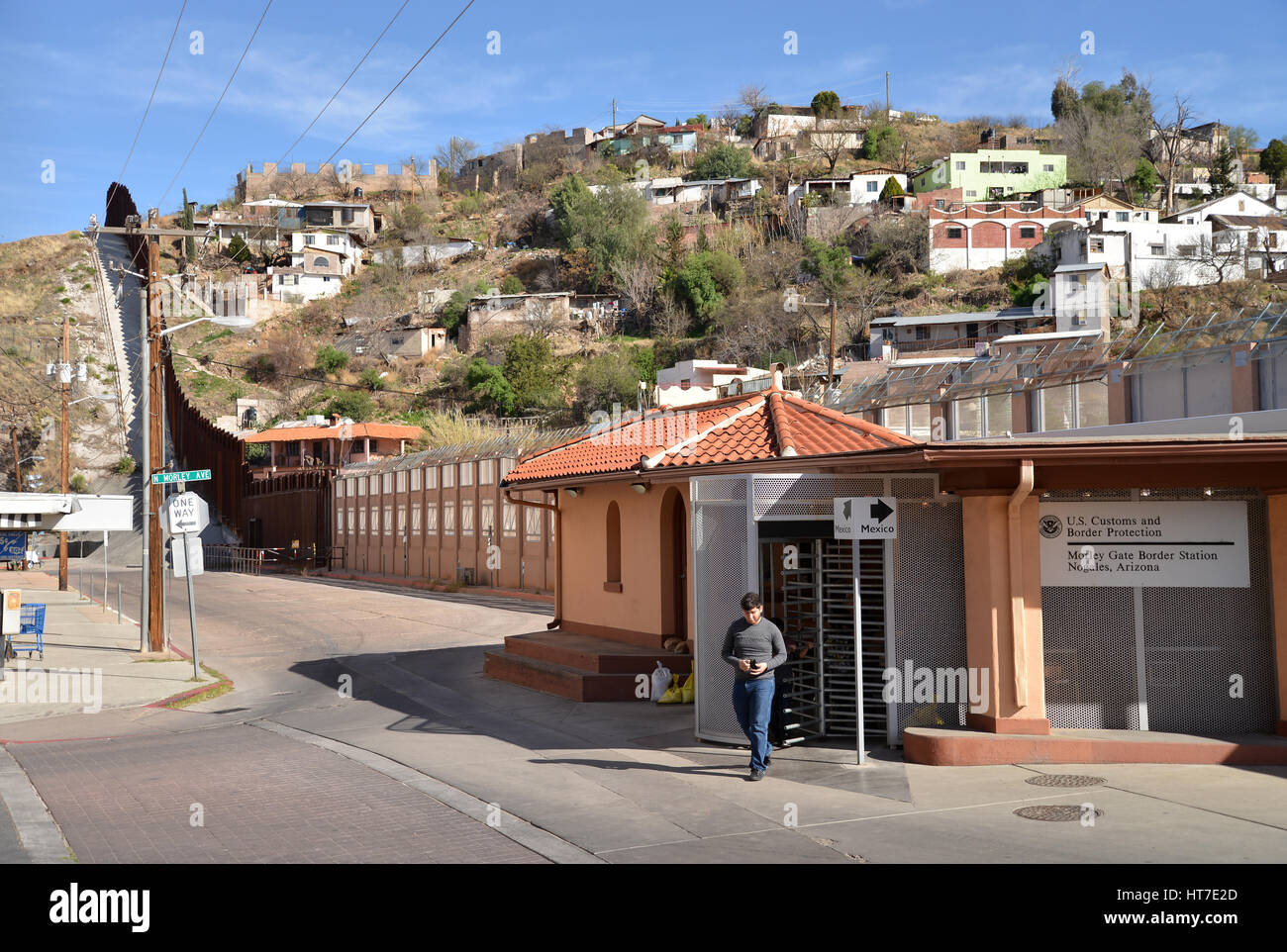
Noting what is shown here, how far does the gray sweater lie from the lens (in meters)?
10.3

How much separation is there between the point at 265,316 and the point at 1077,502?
4220 inches

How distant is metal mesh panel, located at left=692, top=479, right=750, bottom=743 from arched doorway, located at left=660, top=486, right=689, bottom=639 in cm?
368

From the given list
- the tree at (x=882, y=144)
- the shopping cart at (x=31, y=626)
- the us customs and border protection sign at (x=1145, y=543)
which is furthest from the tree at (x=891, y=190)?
the us customs and border protection sign at (x=1145, y=543)

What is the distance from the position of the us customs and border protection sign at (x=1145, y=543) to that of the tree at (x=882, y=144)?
124 m

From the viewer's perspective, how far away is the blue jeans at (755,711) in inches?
400

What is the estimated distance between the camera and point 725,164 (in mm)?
122250

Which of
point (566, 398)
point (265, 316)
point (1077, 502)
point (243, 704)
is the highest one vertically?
point (265, 316)

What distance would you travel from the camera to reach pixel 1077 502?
35.9ft

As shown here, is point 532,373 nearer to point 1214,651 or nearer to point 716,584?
point 716,584
